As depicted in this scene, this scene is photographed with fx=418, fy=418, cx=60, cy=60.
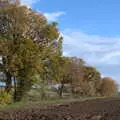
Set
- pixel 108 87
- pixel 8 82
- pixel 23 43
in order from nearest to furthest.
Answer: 1. pixel 23 43
2. pixel 8 82
3. pixel 108 87

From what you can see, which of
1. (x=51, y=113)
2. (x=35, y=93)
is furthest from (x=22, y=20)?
(x=51, y=113)

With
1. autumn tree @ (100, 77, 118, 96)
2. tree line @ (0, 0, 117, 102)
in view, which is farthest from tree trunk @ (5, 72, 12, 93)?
autumn tree @ (100, 77, 118, 96)

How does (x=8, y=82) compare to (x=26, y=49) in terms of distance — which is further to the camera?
(x=8, y=82)

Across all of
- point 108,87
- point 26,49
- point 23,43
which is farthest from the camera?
point 108,87

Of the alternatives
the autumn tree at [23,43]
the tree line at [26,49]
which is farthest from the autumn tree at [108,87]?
the autumn tree at [23,43]

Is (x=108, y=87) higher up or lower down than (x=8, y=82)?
higher up

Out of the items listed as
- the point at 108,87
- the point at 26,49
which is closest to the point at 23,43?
the point at 26,49

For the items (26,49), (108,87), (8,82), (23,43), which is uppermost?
(23,43)

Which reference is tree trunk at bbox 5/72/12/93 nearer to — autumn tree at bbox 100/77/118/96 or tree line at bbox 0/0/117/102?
tree line at bbox 0/0/117/102

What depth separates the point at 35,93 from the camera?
59344mm

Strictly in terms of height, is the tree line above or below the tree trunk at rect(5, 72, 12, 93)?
above

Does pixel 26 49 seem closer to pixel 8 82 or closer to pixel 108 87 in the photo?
pixel 8 82

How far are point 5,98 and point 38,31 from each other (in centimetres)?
1187

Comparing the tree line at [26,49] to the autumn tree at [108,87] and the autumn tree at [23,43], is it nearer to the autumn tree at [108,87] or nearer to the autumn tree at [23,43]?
the autumn tree at [23,43]
